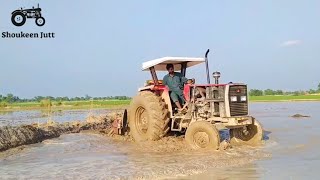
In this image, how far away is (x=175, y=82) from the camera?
1134cm

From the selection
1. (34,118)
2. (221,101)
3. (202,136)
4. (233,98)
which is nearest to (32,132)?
(202,136)

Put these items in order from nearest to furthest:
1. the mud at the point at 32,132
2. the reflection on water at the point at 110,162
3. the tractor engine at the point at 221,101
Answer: the reflection on water at the point at 110,162
the tractor engine at the point at 221,101
the mud at the point at 32,132

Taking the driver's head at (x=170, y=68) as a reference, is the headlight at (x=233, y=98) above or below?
below

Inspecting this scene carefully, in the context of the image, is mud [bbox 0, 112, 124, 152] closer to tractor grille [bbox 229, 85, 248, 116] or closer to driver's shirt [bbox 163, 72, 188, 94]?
driver's shirt [bbox 163, 72, 188, 94]

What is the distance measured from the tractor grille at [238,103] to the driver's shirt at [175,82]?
1.51 metres

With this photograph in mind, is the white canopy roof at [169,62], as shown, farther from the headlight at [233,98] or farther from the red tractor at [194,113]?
the headlight at [233,98]

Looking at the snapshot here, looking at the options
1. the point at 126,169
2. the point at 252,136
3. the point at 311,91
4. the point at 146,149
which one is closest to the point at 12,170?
the point at 126,169

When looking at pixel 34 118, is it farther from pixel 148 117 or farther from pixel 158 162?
pixel 158 162

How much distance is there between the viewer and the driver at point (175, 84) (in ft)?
36.8

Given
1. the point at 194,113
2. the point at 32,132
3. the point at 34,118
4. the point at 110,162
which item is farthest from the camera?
Result: the point at 34,118

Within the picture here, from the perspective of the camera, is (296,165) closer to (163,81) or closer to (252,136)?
(252,136)

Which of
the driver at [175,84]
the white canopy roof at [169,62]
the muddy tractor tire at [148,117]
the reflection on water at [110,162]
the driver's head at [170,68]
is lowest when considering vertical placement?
the reflection on water at [110,162]

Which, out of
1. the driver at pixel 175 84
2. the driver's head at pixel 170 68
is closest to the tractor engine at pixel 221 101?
the driver at pixel 175 84

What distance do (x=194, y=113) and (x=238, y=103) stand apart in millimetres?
1099
